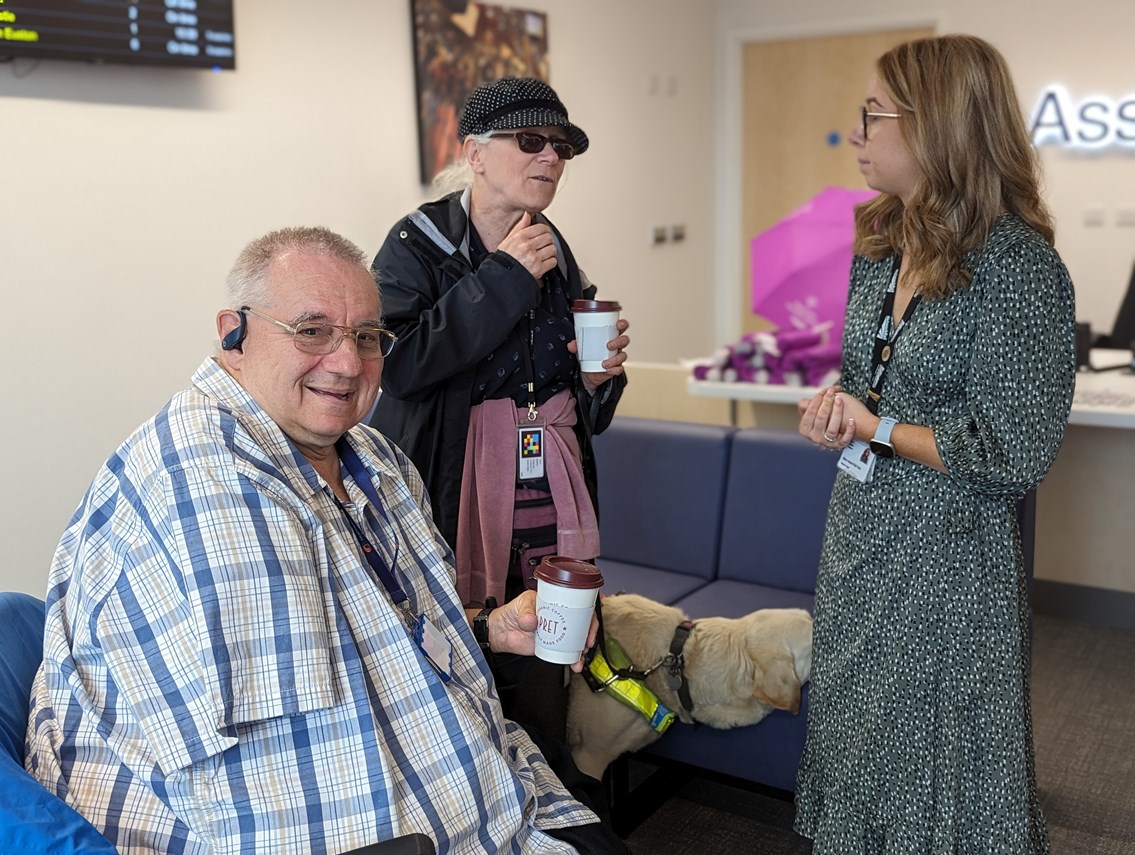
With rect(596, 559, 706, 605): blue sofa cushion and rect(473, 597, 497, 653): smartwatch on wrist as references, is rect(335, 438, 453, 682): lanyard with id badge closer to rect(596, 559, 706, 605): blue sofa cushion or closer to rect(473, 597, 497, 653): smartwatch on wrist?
rect(473, 597, 497, 653): smartwatch on wrist

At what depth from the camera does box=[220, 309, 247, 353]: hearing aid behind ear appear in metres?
1.47

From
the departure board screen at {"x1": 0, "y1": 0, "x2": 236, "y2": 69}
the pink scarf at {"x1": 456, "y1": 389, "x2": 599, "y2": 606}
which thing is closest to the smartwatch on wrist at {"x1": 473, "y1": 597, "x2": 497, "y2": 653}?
the pink scarf at {"x1": 456, "y1": 389, "x2": 599, "y2": 606}

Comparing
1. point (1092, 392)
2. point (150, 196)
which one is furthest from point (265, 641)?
point (1092, 392)

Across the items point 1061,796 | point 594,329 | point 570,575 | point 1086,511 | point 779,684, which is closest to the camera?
point 570,575

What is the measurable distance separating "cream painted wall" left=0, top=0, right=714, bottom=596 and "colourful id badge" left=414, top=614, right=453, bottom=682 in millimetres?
2137

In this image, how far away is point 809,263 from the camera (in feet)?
13.2

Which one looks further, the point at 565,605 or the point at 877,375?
the point at 877,375

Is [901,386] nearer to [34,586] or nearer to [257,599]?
[257,599]

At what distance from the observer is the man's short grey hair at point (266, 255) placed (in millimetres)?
1482

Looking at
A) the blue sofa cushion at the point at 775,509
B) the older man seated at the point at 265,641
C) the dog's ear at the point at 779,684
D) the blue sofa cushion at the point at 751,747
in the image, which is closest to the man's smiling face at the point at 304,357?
the older man seated at the point at 265,641

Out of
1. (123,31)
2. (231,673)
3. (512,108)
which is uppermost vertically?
(123,31)

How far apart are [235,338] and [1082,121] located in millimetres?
5193

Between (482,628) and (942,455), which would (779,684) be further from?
(482,628)

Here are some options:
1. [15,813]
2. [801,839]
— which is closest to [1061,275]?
[801,839]
